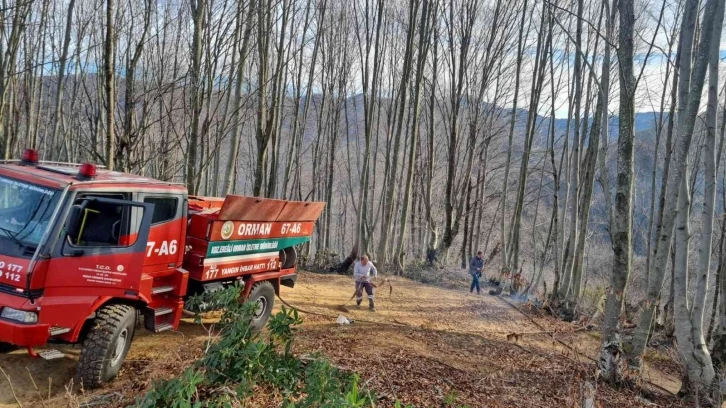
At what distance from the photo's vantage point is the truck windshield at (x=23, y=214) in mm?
4051

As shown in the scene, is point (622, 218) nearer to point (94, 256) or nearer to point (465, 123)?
point (94, 256)

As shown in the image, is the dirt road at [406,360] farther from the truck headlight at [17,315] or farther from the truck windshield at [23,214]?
the truck windshield at [23,214]

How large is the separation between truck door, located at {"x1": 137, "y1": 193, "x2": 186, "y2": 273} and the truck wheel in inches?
24.8

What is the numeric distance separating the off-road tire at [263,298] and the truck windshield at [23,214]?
318 centimetres

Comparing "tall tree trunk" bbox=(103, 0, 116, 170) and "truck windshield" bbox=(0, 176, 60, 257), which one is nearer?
"truck windshield" bbox=(0, 176, 60, 257)

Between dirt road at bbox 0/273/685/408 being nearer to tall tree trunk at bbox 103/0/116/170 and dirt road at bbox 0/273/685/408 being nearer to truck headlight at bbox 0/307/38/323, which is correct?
truck headlight at bbox 0/307/38/323

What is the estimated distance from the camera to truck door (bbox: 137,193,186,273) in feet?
16.4

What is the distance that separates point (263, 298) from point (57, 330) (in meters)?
3.34

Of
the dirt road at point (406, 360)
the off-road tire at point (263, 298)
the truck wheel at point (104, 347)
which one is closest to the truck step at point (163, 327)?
the dirt road at point (406, 360)

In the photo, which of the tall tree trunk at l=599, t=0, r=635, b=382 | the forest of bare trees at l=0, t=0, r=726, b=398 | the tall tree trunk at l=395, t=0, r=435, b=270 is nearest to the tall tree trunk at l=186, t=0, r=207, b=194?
the forest of bare trees at l=0, t=0, r=726, b=398

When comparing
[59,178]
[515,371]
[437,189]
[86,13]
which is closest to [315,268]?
[515,371]

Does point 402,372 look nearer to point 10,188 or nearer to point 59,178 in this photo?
point 59,178

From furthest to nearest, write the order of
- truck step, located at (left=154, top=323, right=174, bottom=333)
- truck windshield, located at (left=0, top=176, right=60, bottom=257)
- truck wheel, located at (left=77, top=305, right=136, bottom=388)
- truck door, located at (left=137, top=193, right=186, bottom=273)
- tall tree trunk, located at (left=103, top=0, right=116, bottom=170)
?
tall tree trunk, located at (left=103, top=0, right=116, bottom=170) → truck step, located at (left=154, top=323, right=174, bottom=333) → truck door, located at (left=137, top=193, right=186, bottom=273) → truck wheel, located at (left=77, top=305, right=136, bottom=388) → truck windshield, located at (left=0, top=176, right=60, bottom=257)

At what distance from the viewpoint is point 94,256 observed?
4.28 m
